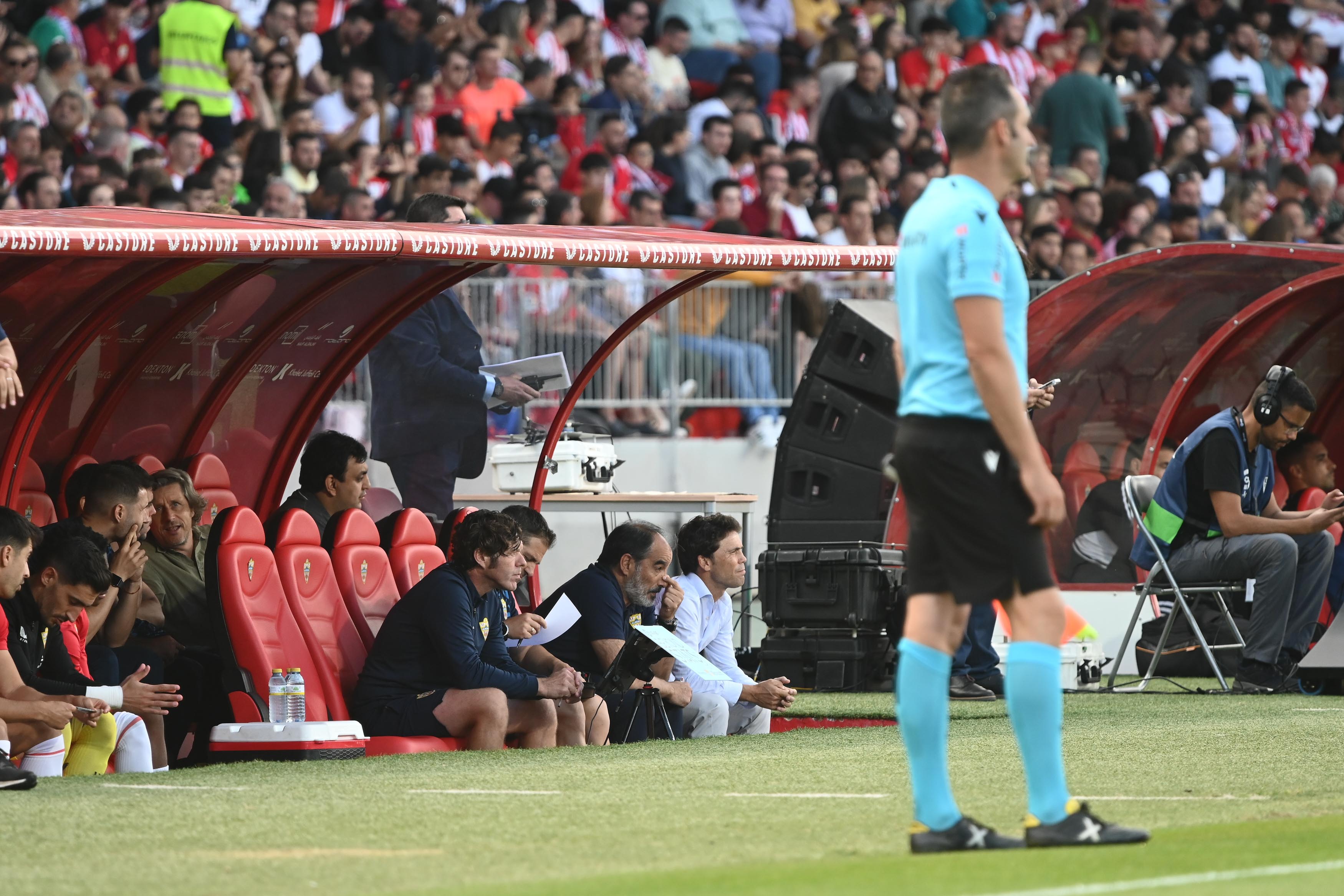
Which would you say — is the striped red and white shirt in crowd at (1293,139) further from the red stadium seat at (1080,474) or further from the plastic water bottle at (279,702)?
the plastic water bottle at (279,702)

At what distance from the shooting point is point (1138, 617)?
13039 millimetres

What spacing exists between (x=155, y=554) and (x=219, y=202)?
526cm

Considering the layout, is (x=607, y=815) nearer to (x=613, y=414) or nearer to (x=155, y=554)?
(x=155, y=554)

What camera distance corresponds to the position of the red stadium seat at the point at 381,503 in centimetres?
1127

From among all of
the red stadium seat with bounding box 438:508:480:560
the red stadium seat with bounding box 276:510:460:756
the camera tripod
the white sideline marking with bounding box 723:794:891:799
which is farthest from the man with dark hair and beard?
the white sideline marking with bounding box 723:794:891:799

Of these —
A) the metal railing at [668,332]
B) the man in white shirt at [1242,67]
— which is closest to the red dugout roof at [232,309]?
the metal railing at [668,332]

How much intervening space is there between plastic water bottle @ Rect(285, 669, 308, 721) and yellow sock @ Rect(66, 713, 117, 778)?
0.78 m

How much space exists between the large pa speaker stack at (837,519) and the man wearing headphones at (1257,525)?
5.56 ft

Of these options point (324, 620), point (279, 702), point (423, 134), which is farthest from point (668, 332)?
point (279, 702)

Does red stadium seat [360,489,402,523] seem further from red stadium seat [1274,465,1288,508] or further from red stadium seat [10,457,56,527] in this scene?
red stadium seat [1274,465,1288,508]

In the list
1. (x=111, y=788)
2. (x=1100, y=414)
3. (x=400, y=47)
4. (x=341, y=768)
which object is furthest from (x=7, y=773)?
(x=400, y=47)

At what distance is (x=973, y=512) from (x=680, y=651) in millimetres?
3888

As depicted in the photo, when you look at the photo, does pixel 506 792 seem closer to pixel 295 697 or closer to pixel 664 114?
pixel 295 697

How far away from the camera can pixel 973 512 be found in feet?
17.2
